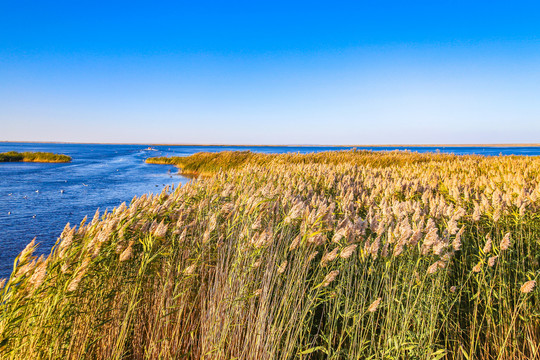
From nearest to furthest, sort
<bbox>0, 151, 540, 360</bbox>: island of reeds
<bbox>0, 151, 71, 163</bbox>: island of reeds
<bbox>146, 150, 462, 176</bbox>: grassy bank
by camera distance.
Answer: <bbox>0, 151, 540, 360</bbox>: island of reeds < <bbox>146, 150, 462, 176</bbox>: grassy bank < <bbox>0, 151, 71, 163</bbox>: island of reeds

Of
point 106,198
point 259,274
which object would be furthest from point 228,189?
point 106,198

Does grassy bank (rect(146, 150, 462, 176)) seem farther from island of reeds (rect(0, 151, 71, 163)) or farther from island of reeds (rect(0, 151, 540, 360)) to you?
island of reeds (rect(0, 151, 71, 163))

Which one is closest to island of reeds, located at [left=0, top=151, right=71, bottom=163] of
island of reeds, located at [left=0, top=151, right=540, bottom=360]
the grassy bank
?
the grassy bank

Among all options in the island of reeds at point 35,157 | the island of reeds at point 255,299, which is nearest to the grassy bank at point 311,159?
the island of reeds at point 255,299

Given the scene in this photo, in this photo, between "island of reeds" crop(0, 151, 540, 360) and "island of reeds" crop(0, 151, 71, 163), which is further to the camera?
"island of reeds" crop(0, 151, 71, 163)

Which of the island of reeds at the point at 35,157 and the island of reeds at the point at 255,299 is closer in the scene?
the island of reeds at the point at 255,299

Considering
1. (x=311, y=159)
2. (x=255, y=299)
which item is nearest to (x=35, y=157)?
(x=311, y=159)

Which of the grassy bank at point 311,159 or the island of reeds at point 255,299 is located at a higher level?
the grassy bank at point 311,159

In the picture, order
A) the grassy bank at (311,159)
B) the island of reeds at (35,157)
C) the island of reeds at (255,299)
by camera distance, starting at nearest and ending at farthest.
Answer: the island of reeds at (255,299) < the grassy bank at (311,159) < the island of reeds at (35,157)

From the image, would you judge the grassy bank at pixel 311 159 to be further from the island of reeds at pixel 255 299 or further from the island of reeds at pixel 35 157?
the island of reeds at pixel 35 157

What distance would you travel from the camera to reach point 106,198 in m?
13.6

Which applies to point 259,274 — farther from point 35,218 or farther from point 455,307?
point 35,218

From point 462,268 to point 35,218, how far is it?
40.2 ft

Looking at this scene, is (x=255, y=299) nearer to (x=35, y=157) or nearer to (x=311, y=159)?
(x=311, y=159)
